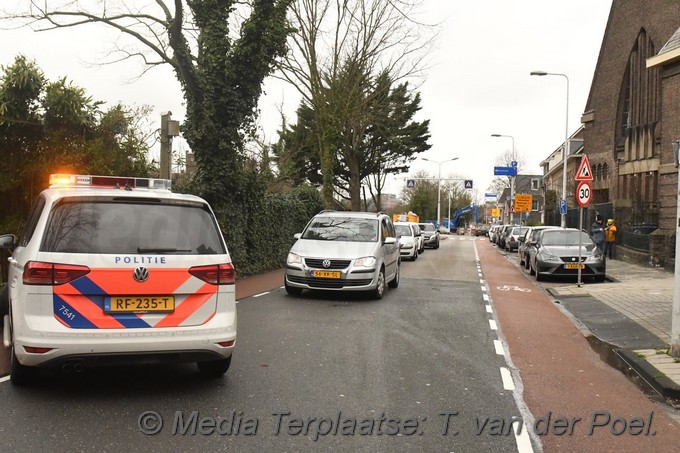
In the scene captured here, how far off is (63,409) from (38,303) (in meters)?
0.87

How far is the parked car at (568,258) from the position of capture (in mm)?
16609

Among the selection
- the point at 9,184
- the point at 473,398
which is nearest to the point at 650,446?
the point at 473,398

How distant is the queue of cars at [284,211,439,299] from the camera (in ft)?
37.2

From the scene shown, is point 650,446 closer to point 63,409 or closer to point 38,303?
point 63,409

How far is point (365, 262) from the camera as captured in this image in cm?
1148

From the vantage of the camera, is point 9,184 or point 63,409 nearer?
point 63,409

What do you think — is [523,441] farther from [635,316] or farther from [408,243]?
[408,243]

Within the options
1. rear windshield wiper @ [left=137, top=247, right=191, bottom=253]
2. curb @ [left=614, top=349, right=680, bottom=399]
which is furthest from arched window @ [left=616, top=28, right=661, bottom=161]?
rear windshield wiper @ [left=137, top=247, right=191, bottom=253]

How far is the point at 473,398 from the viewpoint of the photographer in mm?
5508

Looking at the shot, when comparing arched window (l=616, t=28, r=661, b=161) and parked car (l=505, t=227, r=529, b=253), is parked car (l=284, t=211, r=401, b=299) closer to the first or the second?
arched window (l=616, t=28, r=661, b=161)

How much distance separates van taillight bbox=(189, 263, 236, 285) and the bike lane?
2.91m

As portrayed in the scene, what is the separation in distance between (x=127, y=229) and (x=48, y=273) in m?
0.72

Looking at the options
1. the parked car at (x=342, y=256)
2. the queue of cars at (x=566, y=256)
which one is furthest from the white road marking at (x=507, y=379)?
the queue of cars at (x=566, y=256)

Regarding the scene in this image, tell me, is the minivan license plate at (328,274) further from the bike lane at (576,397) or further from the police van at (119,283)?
the police van at (119,283)
